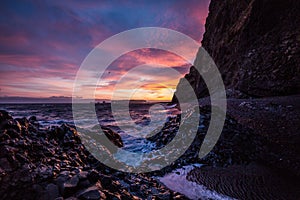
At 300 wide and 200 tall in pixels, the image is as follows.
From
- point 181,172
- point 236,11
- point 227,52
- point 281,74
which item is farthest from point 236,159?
point 236,11

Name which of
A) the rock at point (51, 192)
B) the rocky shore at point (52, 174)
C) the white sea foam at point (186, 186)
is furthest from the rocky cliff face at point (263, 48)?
the rock at point (51, 192)

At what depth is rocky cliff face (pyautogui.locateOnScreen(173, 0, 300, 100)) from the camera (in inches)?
440

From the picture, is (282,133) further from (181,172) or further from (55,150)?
(55,150)

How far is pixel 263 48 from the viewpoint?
13.6m

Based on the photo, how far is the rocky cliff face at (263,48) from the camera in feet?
36.6

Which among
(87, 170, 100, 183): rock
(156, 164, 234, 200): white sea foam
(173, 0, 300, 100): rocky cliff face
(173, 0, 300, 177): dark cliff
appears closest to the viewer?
(87, 170, 100, 183): rock

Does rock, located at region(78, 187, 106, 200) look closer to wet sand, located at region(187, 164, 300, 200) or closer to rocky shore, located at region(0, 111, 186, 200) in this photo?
rocky shore, located at region(0, 111, 186, 200)

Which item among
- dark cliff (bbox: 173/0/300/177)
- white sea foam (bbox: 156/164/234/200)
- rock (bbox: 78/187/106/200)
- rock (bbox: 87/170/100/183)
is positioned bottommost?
white sea foam (bbox: 156/164/234/200)

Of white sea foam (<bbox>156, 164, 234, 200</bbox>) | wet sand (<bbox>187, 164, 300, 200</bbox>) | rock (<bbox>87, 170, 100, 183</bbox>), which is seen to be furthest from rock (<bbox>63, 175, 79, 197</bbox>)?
wet sand (<bbox>187, 164, 300, 200</bbox>)

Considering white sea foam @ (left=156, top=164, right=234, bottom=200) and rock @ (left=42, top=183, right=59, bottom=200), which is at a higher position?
rock @ (left=42, top=183, right=59, bottom=200)

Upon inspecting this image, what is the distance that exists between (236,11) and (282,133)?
18.6m

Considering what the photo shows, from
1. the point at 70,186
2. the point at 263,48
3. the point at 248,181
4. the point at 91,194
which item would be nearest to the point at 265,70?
the point at 263,48

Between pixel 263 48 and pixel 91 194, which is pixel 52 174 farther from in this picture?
pixel 263 48

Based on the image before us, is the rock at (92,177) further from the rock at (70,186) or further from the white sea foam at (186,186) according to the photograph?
the white sea foam at (186,186)
